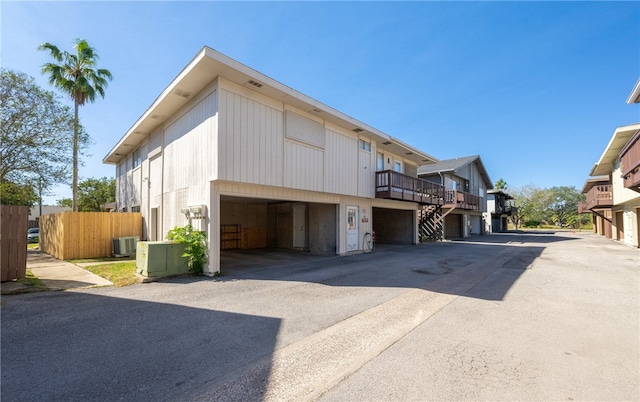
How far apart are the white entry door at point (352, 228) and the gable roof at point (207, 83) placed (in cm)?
381

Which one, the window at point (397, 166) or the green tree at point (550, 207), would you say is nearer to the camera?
the window at point (397, 166)

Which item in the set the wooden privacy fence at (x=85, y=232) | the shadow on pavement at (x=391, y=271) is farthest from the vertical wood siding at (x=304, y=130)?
the wooden privacy fence at (x=85, y=232)

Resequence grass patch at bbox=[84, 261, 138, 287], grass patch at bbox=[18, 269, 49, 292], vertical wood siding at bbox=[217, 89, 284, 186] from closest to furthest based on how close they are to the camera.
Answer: grass patch at bbox=[18, 269, 49, 292], grass patch at bbox=[84, 261, 138, 287], vertical wood siding at bbox=[217, 89, 284, 186]

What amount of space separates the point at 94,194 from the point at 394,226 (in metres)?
35.2

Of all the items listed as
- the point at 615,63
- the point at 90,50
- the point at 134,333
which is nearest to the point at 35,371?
the point at 134,333

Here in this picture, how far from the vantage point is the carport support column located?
807 centimetres

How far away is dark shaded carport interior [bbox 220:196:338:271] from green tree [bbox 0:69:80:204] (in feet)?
36.1

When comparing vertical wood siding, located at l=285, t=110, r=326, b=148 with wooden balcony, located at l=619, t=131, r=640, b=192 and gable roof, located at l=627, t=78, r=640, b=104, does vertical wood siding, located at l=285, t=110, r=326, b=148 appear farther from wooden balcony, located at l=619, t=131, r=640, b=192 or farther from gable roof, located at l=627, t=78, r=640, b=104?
wooden balcony, located at l=619, t=131, r=640, b=192

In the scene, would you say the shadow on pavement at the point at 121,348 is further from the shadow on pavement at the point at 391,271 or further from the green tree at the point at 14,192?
the green tree at the point at 14,192

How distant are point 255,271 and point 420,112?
19297mm

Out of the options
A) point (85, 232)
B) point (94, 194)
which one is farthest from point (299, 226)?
point (94, 194)

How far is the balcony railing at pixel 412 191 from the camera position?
14117mm

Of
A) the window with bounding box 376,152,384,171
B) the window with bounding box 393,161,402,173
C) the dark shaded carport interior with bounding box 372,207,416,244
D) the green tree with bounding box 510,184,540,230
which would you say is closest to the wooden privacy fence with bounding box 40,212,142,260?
the window with bounding box 376,152,384,171

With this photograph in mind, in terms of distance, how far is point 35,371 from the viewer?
295 centimetres
